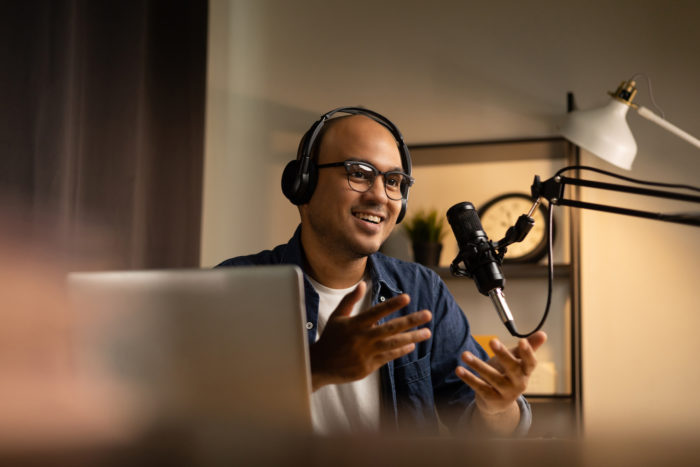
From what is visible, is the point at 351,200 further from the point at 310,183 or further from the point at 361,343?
the point at 361,343

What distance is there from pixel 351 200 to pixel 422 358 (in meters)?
0.40

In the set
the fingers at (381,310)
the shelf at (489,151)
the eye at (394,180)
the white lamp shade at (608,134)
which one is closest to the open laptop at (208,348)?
the fingers at (381,310)

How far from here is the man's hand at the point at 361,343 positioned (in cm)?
82

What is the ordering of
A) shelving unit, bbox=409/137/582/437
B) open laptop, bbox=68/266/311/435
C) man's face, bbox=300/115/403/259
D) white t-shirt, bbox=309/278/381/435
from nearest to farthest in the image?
open laptop, bbox=68/266/311/435
white t-shirt, bbox=309/278/381/435
man's face, bbox=300/115/403/259
shelving unit, bbox=409/137/582/437

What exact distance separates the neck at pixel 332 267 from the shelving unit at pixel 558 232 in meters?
1.18

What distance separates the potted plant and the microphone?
64.9 inches

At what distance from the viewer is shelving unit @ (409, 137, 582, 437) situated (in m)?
2.47

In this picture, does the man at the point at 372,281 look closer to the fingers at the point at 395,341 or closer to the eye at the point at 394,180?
the eye at the point at 394,180

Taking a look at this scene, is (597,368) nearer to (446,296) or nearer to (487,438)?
(446,296)

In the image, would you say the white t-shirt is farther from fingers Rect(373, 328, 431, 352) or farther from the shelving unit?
Result: the shelving unit

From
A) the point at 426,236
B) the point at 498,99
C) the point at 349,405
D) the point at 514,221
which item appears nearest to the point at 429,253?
the point at 426,236

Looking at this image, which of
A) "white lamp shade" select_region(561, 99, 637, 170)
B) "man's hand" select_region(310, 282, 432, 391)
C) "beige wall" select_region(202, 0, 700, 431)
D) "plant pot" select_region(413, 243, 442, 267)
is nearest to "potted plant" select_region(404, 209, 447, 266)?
"plant pot" select_region(413, 243, 442, 267)

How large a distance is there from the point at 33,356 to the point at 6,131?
588 millimetres

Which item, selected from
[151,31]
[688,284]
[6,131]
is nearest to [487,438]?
[6,131]
